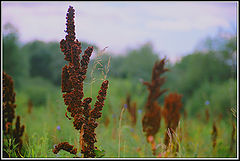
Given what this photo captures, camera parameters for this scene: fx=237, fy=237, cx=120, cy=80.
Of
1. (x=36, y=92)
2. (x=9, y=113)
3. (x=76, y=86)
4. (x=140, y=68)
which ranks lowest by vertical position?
(x=9, y=113)

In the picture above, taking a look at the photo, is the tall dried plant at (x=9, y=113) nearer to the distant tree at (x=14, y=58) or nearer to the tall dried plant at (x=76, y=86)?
the tall dried plant at (x=76, y=86)

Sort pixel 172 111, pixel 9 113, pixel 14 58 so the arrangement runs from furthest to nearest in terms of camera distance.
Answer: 1. pixel 14 58
2. pixel 172 111
3. pixel 9 113

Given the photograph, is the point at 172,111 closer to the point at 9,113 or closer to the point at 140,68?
the point at 9,113

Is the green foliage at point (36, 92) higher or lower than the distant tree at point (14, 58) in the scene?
lower

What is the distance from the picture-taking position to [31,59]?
1431 cm

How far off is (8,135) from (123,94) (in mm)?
7444

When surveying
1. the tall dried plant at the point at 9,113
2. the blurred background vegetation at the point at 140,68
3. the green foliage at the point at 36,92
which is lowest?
the tall dried plant at the point at 9,113

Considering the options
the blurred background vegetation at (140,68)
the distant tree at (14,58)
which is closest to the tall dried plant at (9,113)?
the blurred background vegetation at (140,68)

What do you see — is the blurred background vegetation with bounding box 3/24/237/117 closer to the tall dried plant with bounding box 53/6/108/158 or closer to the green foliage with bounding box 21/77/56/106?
the green foliage with bounding box 21/77/56/106

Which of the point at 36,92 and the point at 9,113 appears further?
the point at 36,92

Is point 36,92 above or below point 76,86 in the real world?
above

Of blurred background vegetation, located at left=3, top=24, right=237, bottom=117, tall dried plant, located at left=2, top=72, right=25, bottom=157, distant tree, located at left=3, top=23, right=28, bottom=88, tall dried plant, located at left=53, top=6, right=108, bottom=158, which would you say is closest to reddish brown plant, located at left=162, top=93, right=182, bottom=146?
tall dried plant, located at left=2, top=72, right=25, bottom=157

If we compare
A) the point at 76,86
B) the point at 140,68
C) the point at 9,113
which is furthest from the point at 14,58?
the point at 76,86

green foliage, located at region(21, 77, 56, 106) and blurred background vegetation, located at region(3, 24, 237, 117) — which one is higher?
blurred background vegetation, located at region(3, 24, 237, 117)
